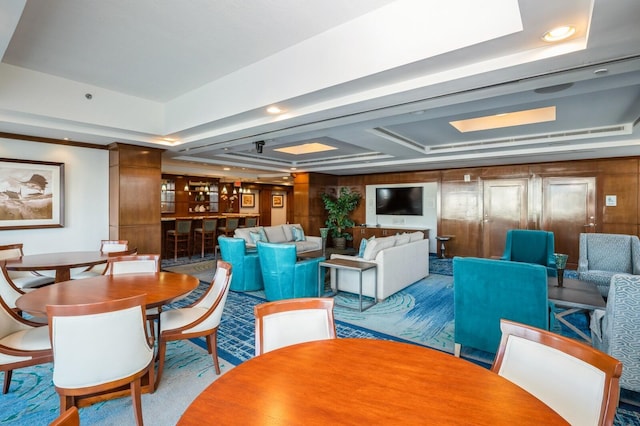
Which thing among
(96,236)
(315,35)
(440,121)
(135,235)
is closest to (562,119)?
(440,121)

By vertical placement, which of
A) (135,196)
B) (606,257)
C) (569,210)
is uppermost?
(135,196)

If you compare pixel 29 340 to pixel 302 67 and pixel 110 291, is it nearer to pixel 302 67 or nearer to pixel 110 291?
pixel 110 291

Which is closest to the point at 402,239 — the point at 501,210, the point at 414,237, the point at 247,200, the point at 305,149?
the point at 414,237

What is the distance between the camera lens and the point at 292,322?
1.72m

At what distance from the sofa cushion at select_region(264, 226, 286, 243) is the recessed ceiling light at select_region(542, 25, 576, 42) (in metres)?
6.01

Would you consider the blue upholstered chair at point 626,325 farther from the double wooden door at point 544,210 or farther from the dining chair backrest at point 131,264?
the double wooden door at point 544,210

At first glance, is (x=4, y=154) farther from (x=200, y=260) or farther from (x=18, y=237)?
(x=200, y=260)

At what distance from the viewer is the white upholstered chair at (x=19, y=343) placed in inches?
77.7

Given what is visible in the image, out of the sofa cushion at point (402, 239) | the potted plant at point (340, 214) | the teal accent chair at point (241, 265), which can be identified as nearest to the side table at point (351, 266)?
the sofa cushion at point (402, 239)

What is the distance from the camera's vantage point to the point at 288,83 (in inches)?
125

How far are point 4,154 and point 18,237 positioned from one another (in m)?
1.28

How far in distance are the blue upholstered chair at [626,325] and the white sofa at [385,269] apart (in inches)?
101

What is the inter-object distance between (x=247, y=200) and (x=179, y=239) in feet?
13.6

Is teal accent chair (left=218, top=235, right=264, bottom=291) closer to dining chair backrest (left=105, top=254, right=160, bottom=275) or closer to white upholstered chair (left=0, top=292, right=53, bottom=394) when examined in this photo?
dining chair backrest (left=105, top=254, right=160, bottom=275)
